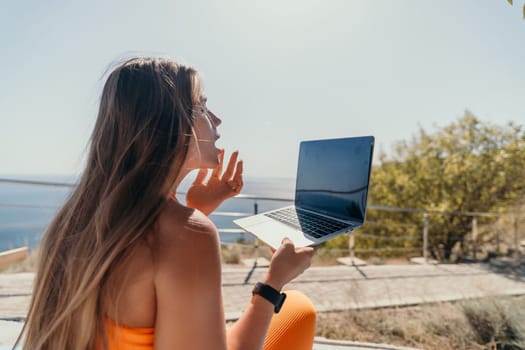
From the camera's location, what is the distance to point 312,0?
3.34m

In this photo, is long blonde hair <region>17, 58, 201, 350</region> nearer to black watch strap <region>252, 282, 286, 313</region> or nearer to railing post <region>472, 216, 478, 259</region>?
black watch strap <region>252, 282, 286, 313</region>

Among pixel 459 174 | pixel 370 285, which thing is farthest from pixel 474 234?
pixel 370 285

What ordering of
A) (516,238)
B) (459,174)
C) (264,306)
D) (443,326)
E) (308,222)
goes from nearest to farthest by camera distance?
1. (264,306)
2. (308,222)
3. (443,326)
4. (516,238)
5. (459,174)

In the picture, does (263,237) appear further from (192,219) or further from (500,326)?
(500,326)

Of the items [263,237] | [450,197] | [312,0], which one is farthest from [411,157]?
[263,237]

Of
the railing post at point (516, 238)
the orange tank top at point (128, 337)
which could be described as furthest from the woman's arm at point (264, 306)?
the railing post at point (516, 238)

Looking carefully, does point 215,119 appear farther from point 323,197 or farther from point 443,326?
point 443,326

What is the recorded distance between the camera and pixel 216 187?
1.36 m

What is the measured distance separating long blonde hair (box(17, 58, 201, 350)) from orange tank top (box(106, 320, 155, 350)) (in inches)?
1.0

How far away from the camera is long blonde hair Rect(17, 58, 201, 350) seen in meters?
0.66

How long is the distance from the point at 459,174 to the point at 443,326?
4.92 metres

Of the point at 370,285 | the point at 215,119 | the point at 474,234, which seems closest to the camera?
the point at 215,119

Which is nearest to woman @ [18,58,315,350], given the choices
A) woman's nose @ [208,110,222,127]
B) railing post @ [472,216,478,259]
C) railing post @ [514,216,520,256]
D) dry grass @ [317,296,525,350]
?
woman's nose @ [208,110,222,127]

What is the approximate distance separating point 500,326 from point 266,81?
297 inches
